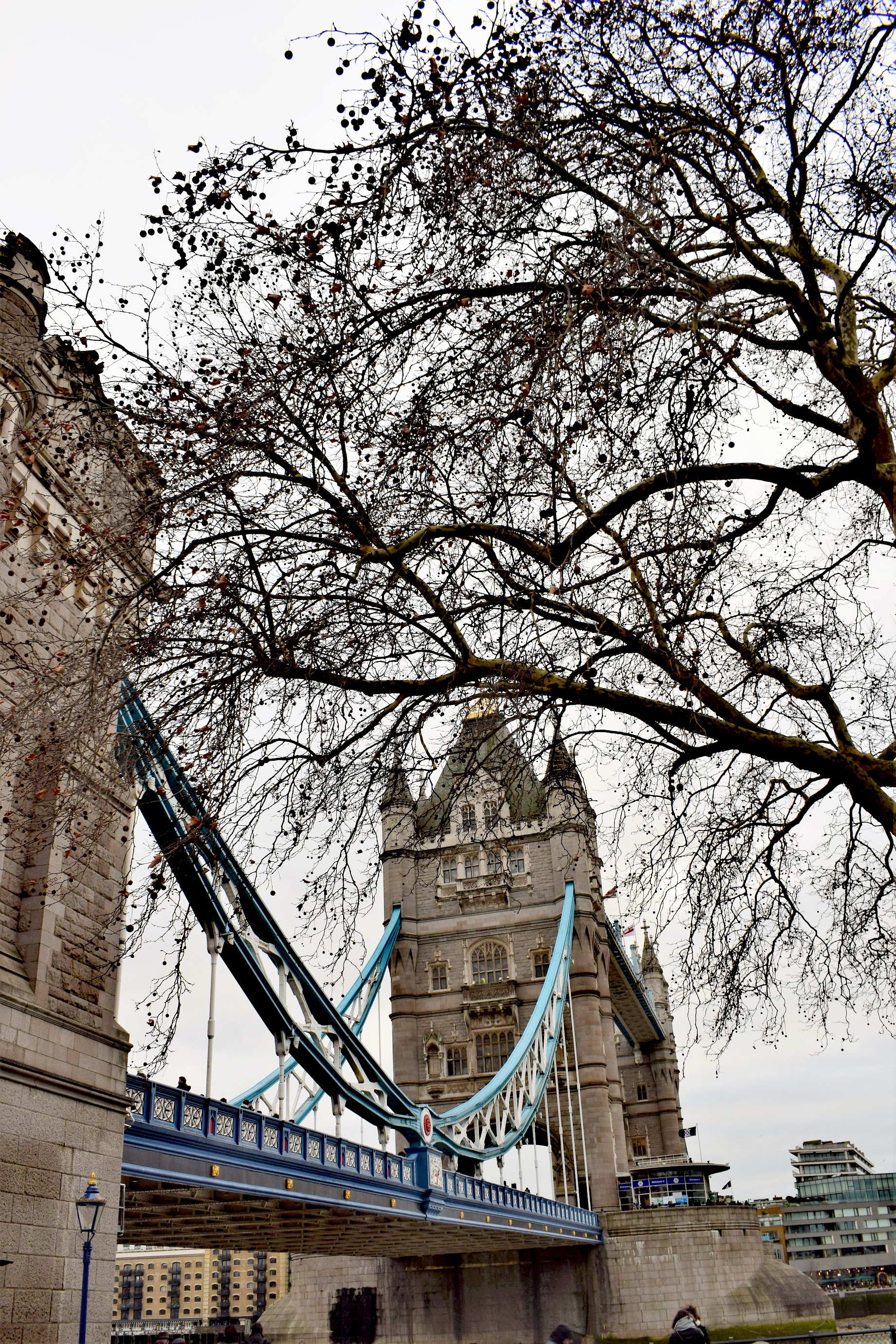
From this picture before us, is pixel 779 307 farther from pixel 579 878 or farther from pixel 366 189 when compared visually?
pixel 579 878

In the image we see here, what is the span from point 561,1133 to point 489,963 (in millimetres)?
7447

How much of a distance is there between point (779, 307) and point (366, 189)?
2681 mm

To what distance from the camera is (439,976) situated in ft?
136

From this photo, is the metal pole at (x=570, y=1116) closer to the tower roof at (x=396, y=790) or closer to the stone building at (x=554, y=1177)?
the stone building at (x=554, y=1177)

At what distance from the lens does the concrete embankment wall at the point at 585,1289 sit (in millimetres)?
32688

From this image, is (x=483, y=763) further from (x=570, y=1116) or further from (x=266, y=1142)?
(x=570, y=1116)

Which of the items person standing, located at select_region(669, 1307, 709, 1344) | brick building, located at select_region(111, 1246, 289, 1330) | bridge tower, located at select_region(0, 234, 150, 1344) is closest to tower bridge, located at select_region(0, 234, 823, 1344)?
bridge tower, located at select_region(0, 234, 150, 1344)

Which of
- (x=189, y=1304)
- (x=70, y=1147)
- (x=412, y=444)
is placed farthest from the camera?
(x=189, y=1304)

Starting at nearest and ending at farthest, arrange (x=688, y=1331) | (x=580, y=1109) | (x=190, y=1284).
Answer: (x=688, y=1331), (x=580, y=1109), (x=190, y=1284)

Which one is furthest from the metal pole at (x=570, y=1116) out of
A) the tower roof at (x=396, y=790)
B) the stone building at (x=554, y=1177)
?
the tower roof at (x=396, y=790)

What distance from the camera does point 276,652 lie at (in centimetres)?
529

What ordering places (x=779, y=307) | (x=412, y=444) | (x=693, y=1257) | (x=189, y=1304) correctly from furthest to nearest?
(x=189, y=1304) < (x=693, y=1257) < (x=779, y=307) < (x=412, y=444)

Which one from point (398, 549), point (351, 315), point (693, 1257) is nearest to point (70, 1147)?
point (398, 549)

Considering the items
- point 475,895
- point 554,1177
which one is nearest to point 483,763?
point 554,1177
